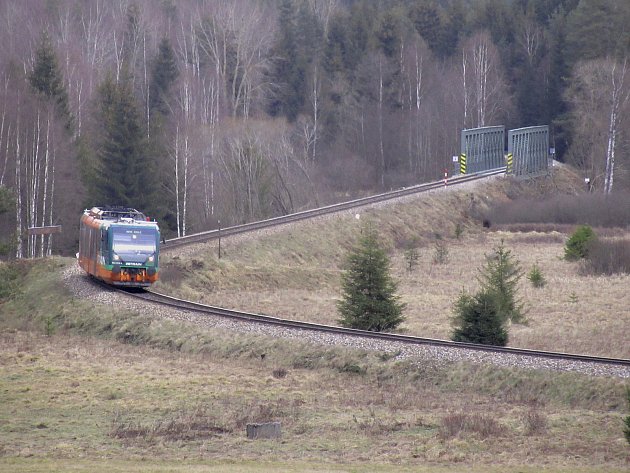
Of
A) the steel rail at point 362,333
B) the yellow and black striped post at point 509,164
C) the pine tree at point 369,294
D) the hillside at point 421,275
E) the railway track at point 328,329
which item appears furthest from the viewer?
the yellow and black striped post at point 509,164

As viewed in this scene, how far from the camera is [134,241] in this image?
34.0m

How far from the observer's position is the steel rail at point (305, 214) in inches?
1815

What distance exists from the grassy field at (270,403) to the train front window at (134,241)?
2.09 m

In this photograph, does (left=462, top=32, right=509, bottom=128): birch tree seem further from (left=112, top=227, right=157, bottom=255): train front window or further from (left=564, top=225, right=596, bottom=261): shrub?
(left=112, top=227, right=157, bottom=255): train front window

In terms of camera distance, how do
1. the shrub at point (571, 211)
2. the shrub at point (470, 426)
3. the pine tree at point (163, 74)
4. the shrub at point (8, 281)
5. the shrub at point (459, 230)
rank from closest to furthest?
the shrub at point (470, 426), the shrub at point (8, 281), the shrub at point (459, 230), the shrub at point (571, 211), the pine tree at point (163, 74)

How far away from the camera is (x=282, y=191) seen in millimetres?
68812

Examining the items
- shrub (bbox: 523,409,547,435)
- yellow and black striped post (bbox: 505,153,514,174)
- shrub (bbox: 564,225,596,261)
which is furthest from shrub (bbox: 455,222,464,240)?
shrub (bbox: 523,409,547,435)

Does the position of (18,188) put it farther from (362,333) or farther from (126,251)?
(362,333)

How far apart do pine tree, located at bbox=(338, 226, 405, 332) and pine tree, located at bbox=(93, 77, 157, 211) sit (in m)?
26.8

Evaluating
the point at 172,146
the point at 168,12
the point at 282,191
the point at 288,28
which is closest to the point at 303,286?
the point at 172,146

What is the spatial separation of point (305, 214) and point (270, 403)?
1324 inches

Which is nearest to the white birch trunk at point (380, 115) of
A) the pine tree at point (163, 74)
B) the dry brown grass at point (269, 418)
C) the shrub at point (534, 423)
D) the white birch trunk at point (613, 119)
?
the pine tree at point (163, 74)

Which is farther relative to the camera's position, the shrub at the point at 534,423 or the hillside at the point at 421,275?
the hillside at the point at 421,275

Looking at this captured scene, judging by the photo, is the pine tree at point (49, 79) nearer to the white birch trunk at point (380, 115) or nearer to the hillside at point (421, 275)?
the hillside at point (421, 275)
